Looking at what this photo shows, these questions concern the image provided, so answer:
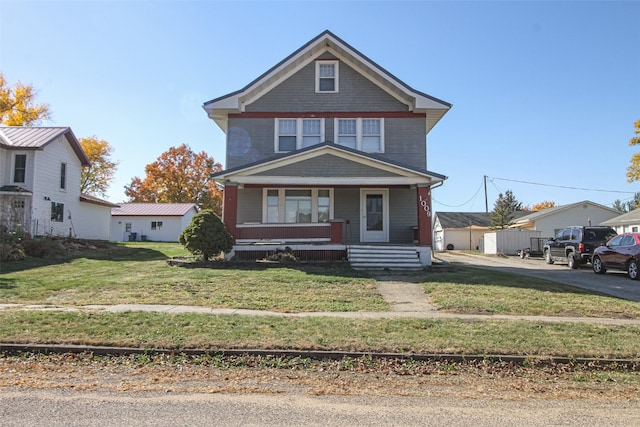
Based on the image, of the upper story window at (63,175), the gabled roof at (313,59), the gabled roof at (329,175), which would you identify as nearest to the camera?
the gabled roof at (329,175)

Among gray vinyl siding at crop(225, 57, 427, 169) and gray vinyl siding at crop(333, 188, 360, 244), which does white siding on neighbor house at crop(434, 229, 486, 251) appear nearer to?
gray vinyl siding at crop(225, 57, 427, 169)

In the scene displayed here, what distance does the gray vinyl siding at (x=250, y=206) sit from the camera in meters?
18.8

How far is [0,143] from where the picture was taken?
2375 centimetres

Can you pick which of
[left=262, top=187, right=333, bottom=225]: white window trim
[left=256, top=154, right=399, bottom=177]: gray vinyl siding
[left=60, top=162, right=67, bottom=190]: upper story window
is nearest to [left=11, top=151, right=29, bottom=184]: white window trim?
[left=60, top=162, right=67, bottom=190]: upper story window

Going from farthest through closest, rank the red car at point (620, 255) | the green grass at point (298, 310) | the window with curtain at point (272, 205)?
the window with curtain at point (272, 205) < the red car at point (620, 255) < the green grass at point (298, 310)

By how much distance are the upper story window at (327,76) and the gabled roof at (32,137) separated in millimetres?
16564

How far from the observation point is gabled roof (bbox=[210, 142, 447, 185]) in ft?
52.5

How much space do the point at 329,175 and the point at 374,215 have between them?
11.9 feet

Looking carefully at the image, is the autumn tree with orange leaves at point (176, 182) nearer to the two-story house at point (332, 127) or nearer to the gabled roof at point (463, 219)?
the gabled roof at point (463, 219)

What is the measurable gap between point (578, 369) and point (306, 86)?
15.9 meters

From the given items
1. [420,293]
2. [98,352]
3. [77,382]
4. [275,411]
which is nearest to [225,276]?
[420,293]

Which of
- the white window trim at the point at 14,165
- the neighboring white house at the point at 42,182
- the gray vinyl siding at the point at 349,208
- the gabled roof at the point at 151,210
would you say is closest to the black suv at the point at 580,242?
the gray vinyl siding at the point at 349,208

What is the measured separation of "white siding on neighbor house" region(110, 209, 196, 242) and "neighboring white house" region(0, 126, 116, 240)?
43.1ft

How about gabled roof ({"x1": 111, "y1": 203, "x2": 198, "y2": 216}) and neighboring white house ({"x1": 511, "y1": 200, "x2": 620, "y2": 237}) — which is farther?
gabled roof ({"x1": 111, "y1": 203, "x2": 198, "y2": 216})
